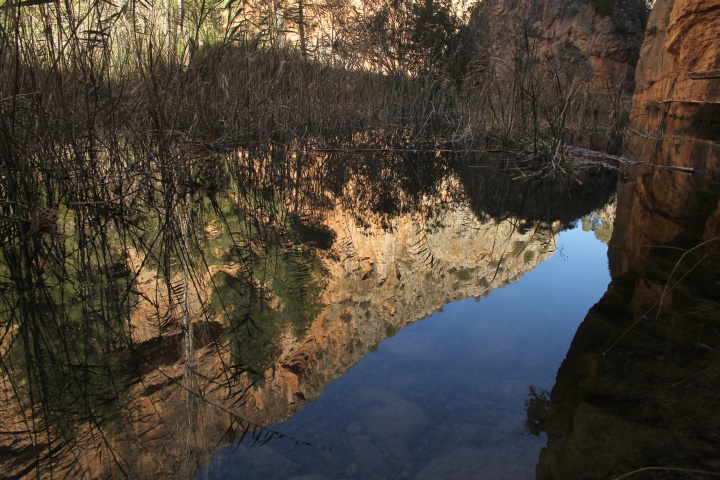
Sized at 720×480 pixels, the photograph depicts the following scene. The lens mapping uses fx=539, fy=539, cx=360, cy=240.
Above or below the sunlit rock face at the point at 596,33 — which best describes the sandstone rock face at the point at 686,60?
below

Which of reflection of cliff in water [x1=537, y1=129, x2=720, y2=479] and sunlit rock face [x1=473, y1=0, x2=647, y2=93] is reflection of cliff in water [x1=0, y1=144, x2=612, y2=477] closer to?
reflection of cliff in water [x1=537, y1=129, x2=720, y2=479]

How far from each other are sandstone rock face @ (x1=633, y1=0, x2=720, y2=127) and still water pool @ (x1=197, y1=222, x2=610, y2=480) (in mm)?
5842

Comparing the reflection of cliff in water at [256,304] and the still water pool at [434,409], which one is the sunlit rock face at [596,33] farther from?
the still water pool at [434,409]

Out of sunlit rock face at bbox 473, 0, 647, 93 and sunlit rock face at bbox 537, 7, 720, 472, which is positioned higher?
sunlit rock face at bbox 473, 0, 647, 93

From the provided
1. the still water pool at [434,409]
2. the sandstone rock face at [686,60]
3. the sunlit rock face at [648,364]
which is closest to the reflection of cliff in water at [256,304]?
the still water pool at [434,409]

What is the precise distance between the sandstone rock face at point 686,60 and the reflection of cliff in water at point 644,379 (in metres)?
5.39

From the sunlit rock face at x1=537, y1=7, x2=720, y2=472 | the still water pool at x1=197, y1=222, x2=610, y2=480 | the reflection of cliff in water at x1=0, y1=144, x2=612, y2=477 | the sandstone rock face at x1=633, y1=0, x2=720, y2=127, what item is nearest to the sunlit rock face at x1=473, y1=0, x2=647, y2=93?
the sandstone rock face at x1=633, y1=0, x2=720, y2=127

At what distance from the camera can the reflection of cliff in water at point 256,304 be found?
0.81 m

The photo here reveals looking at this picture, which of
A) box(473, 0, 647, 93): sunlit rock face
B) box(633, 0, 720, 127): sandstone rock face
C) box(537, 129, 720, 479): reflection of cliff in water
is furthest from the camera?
box(473, 0, 647, 93): sunlit rock face

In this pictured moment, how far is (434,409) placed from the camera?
3.01ft

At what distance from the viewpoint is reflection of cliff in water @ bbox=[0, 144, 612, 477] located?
81 cm

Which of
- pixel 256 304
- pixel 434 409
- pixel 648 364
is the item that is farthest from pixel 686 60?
pixel 434 409

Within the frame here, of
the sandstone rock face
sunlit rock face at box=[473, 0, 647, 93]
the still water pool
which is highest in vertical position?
sunlit rock face at box=[473, 0, 647, 93]

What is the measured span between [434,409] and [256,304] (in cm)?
56
